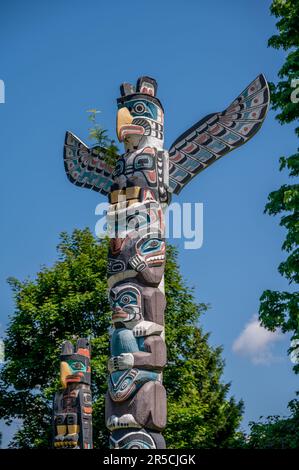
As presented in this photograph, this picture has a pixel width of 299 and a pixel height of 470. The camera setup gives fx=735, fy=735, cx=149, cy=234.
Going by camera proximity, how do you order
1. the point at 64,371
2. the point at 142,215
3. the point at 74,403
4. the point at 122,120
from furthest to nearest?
the point at 64,371, the point at 74,403, the point at 122,120, the point at 142,215

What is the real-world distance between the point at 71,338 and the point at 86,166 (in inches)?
367

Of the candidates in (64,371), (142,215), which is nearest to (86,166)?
(142,215)

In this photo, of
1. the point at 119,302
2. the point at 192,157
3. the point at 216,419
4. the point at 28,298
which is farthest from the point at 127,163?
the point at 216,419

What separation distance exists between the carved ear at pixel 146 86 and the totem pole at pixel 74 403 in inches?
259

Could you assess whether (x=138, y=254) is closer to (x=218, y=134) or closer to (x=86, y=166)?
(x=218, y=134)

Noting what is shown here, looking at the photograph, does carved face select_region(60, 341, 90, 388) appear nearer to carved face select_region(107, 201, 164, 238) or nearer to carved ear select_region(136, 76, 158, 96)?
carved face select_region(107, 201, 164, 238)

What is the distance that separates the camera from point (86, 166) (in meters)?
15.3

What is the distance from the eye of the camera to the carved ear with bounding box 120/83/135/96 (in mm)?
13998

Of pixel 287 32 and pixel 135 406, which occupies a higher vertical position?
pixel 287 32

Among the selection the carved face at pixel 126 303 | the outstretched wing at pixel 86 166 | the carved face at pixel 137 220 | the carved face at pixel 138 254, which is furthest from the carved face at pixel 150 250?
the outstretched wing at pixel 86 166

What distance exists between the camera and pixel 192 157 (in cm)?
1398

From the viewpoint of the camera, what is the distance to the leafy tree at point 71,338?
2286 centimetres

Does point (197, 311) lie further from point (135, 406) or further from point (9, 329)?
point (135, 406)
